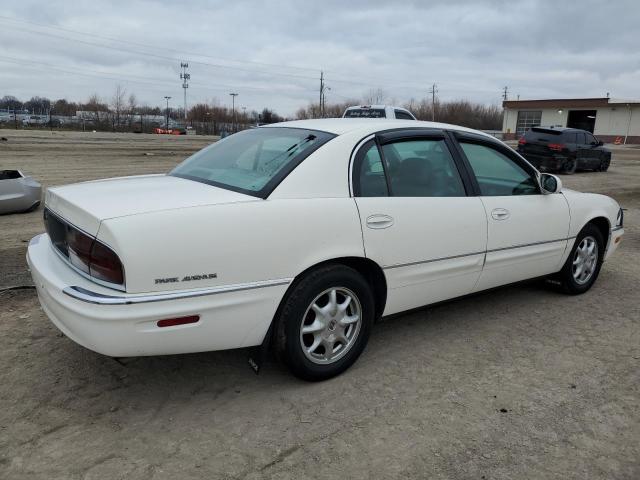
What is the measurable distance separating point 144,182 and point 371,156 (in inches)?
58.0

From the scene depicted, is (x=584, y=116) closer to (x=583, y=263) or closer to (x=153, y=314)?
(x=583, y=263)

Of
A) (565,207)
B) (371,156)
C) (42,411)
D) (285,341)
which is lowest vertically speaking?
(42,411)

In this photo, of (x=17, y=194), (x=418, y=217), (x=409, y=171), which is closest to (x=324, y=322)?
(x=418, y=217)

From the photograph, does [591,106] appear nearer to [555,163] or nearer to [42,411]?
[555,163]

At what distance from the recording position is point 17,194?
8273mm

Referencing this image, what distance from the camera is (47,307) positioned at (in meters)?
3.05

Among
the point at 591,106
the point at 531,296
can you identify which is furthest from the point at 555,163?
the point at 591,106

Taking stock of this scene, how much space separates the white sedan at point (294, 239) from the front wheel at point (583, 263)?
1.72 feet

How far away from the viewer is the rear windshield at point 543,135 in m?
18.1

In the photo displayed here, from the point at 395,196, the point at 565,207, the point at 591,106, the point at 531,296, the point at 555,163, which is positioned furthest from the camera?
the point at 591,106

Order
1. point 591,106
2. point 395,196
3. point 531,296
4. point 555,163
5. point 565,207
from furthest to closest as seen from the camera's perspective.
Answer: point 591,106
point 555,163
point 531,296
point 565,207
point 395,196

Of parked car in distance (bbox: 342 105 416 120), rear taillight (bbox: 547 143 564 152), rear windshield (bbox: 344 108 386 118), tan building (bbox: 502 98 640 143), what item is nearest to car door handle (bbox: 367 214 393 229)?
parked car in distance (bbox: 342 105 416 120)

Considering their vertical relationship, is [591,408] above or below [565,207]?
below

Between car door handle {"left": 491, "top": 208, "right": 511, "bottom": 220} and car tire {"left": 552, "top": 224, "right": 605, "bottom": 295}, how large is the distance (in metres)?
1.11
